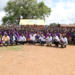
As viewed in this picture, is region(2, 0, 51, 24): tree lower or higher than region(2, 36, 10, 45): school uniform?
higher

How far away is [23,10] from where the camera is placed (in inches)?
1001

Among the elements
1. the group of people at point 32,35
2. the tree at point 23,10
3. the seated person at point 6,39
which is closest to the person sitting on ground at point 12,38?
the group of people at point 32,35

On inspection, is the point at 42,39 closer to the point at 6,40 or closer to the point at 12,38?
the point at 12,38

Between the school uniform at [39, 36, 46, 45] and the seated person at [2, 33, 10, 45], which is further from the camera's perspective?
the school uniform at [39, 36, 46, 45]

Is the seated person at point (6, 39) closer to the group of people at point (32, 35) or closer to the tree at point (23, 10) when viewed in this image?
the group of people at point (32, 35)

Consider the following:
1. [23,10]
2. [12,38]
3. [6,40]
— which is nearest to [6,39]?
[6,40]

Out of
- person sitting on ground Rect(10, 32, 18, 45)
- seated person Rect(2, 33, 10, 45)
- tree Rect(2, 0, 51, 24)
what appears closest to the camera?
seated person Rect(2, 33, 10, 45)

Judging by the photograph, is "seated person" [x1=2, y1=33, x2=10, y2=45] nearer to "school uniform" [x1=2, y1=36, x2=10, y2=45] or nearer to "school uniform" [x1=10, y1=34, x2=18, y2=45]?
"school uniform" [x1=2, y1=36, x2=10, y2=45]

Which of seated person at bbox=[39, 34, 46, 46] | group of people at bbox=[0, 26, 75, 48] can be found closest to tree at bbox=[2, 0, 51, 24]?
group of people at bbox=[0, 26, 75, 48]

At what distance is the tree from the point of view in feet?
84.2

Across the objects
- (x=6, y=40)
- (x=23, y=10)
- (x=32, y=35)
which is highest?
(x=23, y=10)

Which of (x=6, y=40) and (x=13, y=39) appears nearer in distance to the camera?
(x=6, y=40)

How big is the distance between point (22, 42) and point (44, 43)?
2.06 metres

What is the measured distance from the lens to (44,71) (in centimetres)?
376
